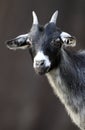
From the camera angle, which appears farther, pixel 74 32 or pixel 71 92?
pixel 74 32

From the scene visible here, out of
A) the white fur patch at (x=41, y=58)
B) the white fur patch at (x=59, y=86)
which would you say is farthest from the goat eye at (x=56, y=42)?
the white fur patch at (x=59, y=86)

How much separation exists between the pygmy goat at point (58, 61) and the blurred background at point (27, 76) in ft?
15.6

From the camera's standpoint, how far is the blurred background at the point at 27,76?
21266 mm

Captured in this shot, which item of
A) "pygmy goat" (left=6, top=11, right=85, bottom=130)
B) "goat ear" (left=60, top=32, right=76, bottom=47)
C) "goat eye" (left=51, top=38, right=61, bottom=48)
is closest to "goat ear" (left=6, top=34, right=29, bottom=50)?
"pygmy goat" (left=6, top=11, right=85, bottom=130)

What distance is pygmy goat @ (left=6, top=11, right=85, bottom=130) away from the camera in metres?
15.2

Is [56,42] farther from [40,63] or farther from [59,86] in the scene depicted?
[59,86]

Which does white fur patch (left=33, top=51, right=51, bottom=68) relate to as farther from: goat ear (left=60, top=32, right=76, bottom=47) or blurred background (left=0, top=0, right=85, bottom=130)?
blurred background (left=0, top=0, right=85, bottom=130)

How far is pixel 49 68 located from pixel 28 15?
6127 mm

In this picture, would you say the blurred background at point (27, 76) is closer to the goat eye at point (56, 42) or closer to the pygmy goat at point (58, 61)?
the pygmy goat at point (58, 61)

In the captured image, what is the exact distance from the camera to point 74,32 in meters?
21.2

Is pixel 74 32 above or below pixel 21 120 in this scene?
above

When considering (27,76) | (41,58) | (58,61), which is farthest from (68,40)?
(27,76)

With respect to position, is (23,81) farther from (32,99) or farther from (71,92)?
(71,92)

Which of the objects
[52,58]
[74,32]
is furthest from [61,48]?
[74,32]
